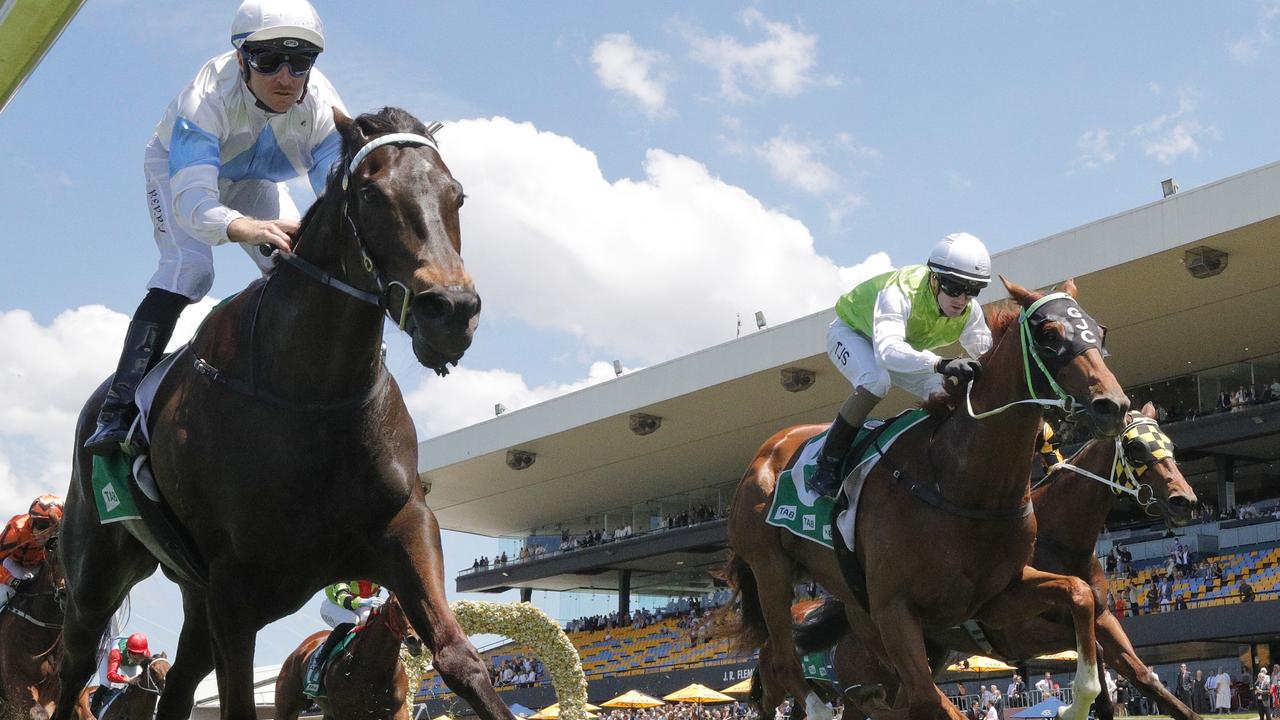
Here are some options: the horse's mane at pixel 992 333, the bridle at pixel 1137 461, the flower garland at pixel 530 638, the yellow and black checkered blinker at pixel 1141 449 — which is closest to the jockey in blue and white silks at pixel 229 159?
the horse's mane at pixel 992 333

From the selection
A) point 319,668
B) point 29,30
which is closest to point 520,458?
point 319,668

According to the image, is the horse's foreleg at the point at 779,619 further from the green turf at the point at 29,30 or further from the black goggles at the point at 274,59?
the green turf at the point at 29,30

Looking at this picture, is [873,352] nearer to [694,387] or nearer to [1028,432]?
[1028,432]

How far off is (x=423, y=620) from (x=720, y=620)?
5307mm

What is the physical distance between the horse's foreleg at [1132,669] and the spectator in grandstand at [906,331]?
6.11 ft

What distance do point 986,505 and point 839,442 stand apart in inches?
44.2

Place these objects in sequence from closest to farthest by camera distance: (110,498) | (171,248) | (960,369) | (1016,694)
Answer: (110,498)
(171,248)
(960,369)
(1016,694)

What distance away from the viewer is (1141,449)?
947cm

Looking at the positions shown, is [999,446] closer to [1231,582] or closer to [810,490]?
[810,490]

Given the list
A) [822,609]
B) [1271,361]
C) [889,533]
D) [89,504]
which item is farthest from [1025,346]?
[1271,361]

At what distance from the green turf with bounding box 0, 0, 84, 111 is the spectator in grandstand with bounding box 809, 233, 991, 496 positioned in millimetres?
4648

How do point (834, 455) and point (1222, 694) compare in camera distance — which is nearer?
point (834, 455)

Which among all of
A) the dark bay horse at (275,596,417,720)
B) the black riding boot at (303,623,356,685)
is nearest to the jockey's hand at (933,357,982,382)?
the dark bay horse at (275,596,417,720)

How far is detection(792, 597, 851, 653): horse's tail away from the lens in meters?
8.71
